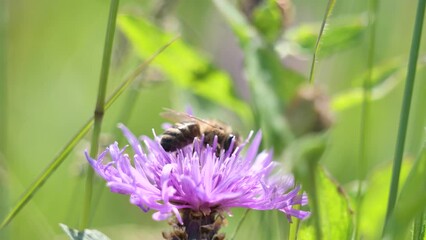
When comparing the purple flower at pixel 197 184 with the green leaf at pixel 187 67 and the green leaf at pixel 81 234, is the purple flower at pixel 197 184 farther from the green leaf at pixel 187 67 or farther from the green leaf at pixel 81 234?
the green leaf at pixel 187 67

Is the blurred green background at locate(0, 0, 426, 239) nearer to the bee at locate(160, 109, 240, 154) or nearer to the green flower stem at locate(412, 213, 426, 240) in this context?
the bee at locate(160, 109, 240, 154)

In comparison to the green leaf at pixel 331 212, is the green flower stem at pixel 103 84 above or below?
above

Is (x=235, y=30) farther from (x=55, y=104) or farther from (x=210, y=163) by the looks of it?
(x=55, y=104)

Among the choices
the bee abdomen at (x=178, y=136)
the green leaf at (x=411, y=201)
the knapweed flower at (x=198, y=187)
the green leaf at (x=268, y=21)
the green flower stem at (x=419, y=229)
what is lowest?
Result: the green leaf at (x=411, y=201)

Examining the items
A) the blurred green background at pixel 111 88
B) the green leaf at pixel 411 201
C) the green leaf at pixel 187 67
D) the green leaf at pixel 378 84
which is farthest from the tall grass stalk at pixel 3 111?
the green leaf at pixel 411 201

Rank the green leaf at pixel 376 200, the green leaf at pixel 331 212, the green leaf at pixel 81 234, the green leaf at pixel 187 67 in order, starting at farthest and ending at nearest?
the green leaf at pixel 187 67, the green leaf at pixel 376 200, the green leaf at pixel 331 212, the green leaf at pixel 81 234

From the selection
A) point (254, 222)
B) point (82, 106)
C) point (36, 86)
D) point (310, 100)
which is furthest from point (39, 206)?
point (310, 100)

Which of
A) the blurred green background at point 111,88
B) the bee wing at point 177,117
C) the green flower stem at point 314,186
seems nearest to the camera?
the green flower stem at point 314,186
